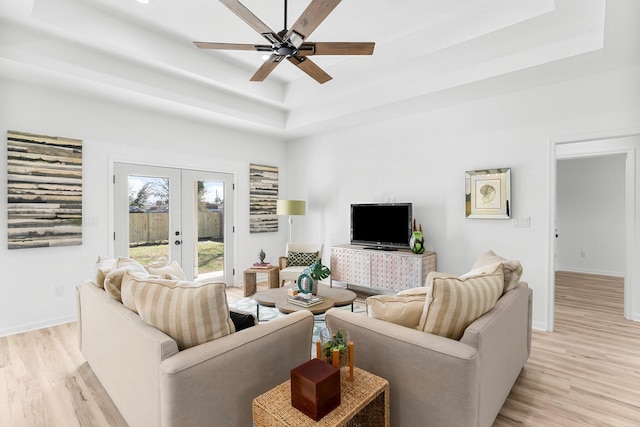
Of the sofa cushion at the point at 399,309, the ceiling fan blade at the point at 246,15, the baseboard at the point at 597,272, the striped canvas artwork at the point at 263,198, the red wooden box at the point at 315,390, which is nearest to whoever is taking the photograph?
the red wooden box at the point at 315,390

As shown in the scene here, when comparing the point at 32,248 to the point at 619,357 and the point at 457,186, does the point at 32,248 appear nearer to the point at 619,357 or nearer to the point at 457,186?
the point at 457,186

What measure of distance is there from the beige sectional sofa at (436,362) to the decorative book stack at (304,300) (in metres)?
1.04

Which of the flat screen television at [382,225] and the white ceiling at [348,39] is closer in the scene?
the white ceiling at [348,39]

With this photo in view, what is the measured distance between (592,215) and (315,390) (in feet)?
24.2

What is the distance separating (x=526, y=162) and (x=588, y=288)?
3121 mm

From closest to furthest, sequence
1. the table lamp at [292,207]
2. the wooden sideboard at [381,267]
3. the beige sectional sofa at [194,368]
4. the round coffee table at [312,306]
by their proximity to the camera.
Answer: the beige sectional sofa at [194,368], the round coffee table at [312,306], the wooden sideboard at [381,267], the table lamp at [292,207]

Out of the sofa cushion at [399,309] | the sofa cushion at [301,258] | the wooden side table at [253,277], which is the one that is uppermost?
the sofa cushion at [399,309]

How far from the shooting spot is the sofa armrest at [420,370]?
1426mm

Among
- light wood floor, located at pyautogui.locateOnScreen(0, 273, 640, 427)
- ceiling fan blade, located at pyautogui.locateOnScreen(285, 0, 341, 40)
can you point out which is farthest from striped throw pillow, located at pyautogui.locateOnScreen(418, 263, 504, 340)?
ceiling fan blade, located at pyautogui.locateOnScreen(285, 0, 341, 40)

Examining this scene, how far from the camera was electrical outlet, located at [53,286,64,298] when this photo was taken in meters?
3.66

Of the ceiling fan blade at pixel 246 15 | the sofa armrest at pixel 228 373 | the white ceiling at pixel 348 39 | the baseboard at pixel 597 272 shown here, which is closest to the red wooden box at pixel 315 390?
the sofa armrest at pixel 228 373

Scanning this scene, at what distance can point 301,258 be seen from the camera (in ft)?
16.3

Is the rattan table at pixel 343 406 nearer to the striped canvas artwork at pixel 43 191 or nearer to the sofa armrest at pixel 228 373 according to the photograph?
the sofa armrest at pixel 228 373

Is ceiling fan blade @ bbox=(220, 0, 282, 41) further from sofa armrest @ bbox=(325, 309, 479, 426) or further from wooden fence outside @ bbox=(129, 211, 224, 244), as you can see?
wooden fence outside @ bbox=(129, 211, 224, 244)
